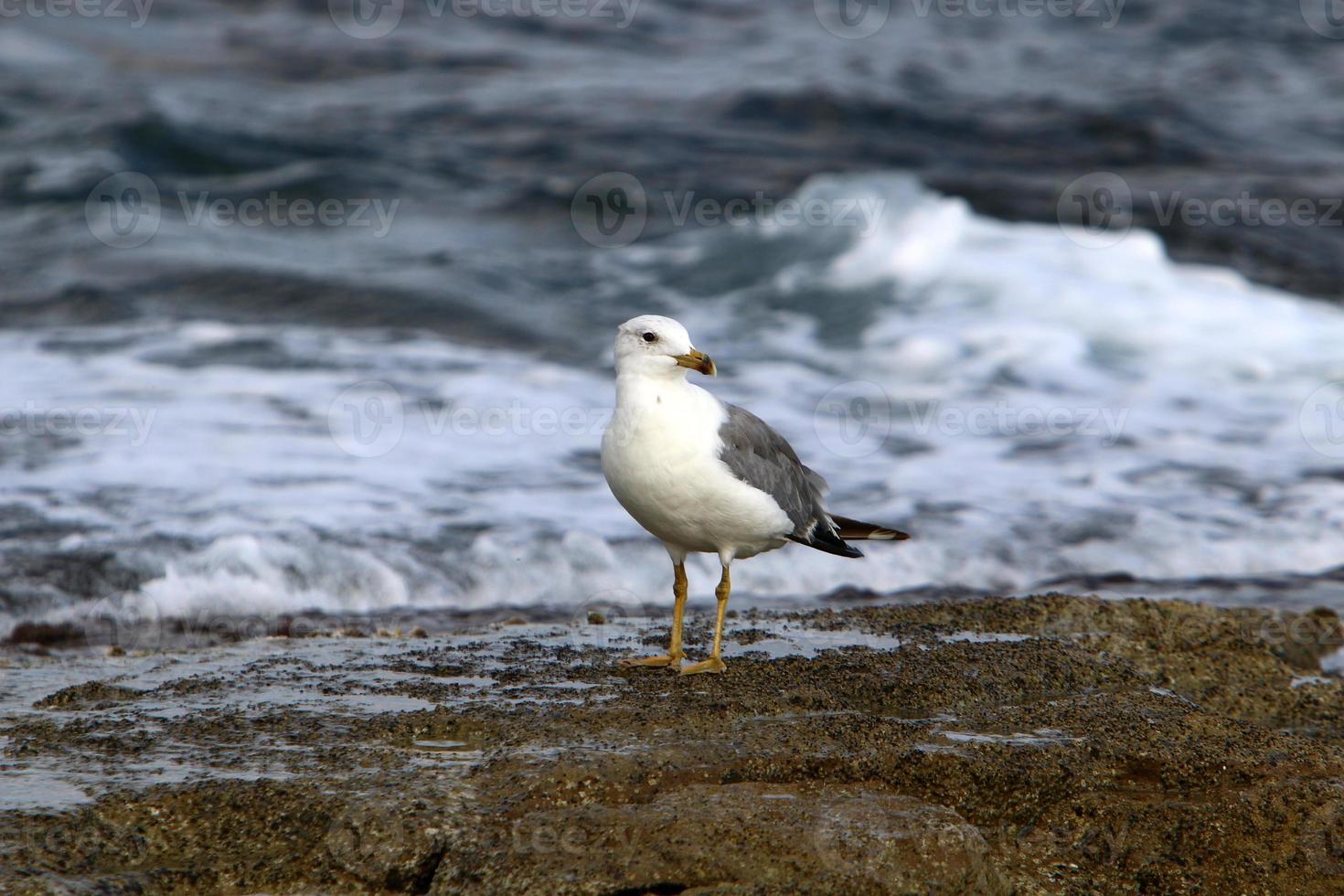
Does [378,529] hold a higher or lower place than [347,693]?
lower

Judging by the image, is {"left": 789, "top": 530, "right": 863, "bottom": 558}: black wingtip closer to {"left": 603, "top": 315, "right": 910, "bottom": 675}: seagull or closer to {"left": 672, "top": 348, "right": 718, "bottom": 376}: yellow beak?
{"left": 603, "top": 315, "right": 910, "bottom": 675}: seagull

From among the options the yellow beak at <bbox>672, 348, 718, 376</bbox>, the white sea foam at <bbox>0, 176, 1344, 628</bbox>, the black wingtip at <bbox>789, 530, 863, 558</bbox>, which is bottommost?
the white sea foam at <bbox>0, 176, 1344, 628</bbox>

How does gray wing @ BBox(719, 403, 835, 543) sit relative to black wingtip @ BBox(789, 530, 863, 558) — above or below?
above

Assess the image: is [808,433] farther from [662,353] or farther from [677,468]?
[677,468]

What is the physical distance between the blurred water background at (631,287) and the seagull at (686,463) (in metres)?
2.07

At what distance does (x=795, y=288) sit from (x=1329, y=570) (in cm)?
659

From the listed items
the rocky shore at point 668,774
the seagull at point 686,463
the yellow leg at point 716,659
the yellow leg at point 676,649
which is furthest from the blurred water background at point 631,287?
the rocky shore at point 668,774

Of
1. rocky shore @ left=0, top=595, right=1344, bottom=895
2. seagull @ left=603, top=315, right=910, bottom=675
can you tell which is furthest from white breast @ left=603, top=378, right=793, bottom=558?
rocky shore @ left=0, top=595, right=1344, bottom=895

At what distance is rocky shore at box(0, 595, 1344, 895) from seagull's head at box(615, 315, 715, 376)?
919 millimetres

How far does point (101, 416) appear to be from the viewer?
8.57 meters

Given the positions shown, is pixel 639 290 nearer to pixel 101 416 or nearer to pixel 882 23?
pixel 101 416

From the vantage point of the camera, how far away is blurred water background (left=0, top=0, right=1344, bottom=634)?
7047 mm

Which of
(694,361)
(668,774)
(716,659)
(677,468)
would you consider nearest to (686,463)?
(677,468)

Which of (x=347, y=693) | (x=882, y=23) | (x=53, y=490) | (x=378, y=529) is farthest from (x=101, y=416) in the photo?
(x=882, y=23)
